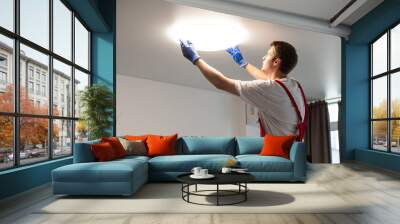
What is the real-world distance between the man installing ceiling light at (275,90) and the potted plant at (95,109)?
5581 mm

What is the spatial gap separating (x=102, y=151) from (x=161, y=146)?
1.16 m

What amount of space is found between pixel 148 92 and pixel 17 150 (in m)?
7.24

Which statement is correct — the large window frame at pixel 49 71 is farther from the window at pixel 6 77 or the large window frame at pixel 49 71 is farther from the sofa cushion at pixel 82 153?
the sofa cushion at pixel 82 153

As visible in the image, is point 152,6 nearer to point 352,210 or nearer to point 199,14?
point 199,14

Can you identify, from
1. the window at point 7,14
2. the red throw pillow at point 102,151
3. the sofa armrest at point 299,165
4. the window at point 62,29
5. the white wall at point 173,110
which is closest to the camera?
the window at point 7,14

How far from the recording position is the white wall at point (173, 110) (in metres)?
11.2

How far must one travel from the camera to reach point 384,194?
13.7ft

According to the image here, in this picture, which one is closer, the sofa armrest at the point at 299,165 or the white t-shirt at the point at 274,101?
the white t-shirt at the point at 274,101

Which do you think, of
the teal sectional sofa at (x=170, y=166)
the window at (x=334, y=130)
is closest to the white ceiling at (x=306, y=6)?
the teal sectional sofa at (x=170, y=166)

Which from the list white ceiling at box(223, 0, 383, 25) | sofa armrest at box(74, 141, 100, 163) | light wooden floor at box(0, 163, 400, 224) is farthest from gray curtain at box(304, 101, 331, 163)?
sofa armrest at box(74, 141, 100, 163)

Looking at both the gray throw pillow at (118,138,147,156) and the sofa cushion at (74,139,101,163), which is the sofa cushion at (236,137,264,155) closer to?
the gray throw pillow at (118,138,147,156)

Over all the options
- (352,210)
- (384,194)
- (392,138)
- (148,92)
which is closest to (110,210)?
(352,210)

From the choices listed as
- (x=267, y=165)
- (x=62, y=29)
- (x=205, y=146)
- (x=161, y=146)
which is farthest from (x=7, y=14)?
(x=267, y=165)

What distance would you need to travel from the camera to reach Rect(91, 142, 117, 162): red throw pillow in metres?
4.75
